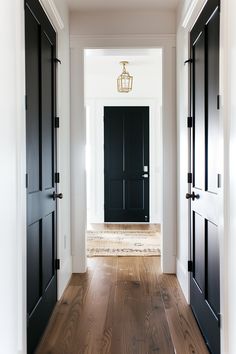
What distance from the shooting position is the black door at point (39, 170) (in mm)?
2012

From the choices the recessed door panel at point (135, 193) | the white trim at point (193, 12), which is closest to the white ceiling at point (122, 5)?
the white trim at point (193, 12)

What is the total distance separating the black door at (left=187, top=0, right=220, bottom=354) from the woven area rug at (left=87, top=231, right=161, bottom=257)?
5.79 ft

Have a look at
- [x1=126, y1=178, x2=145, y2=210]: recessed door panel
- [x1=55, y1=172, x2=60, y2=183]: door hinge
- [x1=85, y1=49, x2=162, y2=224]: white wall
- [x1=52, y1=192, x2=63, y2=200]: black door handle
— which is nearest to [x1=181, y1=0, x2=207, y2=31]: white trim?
[x1=55, y1=172, x2=60, y2=183]: door hinge

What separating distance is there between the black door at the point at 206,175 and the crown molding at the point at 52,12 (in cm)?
108

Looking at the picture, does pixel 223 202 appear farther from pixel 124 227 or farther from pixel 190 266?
pixel 124 227

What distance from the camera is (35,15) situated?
7.11 feet

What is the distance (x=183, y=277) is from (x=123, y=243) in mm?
1887

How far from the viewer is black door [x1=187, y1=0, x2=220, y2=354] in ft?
6.40

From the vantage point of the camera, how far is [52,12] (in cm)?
254

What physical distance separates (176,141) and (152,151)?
2.92 m

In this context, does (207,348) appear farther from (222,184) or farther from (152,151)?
(152,151)

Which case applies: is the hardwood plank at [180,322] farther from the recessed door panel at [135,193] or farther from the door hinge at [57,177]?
the recessed door panel at [135,193]

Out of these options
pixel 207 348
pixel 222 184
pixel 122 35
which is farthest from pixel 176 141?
pixel 207 348

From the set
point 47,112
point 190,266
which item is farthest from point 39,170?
point 190,266
